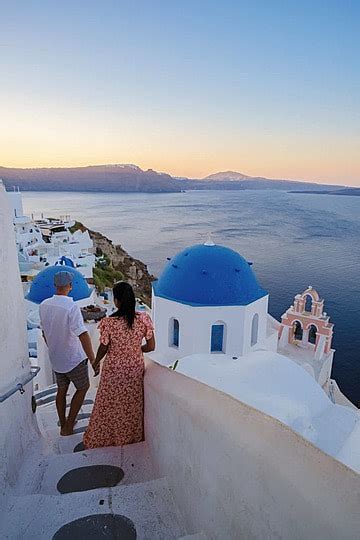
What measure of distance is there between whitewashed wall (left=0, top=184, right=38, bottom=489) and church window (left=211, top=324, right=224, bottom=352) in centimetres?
506

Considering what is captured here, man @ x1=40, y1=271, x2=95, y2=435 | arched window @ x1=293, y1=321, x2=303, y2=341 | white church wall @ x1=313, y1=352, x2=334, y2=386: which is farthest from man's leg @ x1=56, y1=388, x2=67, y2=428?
arched window @ x1=293, y1=321, x2=303, y2=341

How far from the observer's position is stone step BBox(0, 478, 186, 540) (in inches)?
83.0

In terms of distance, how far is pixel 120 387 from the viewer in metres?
2.83

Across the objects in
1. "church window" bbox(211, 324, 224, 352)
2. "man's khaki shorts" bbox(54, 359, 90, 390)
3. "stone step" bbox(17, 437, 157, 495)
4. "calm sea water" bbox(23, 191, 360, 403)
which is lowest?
"calm sea water" bbox(23, 191, 360, 403)

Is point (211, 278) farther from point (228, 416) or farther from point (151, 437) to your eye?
point (228, 416)

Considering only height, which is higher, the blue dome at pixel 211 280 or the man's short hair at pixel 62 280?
the man's short hair at pixel 62 280

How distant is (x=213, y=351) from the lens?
776 centimetres

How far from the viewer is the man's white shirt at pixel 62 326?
2.84 meters

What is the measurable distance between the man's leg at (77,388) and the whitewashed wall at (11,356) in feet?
1.25

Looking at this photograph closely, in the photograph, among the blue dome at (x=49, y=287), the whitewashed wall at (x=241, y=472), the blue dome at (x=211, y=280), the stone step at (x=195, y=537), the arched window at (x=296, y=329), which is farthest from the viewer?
the arched window at (x=296, y=329)

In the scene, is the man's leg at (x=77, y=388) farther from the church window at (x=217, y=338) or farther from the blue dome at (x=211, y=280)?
the church window at (x=217, y=338)

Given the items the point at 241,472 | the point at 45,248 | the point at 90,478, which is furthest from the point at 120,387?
the point at 45,248

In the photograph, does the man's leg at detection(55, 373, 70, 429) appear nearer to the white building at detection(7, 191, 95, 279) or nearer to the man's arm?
the man's arm

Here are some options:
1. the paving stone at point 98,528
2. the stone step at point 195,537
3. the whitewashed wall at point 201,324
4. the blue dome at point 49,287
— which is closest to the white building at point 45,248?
the blue dome at point 49,287
